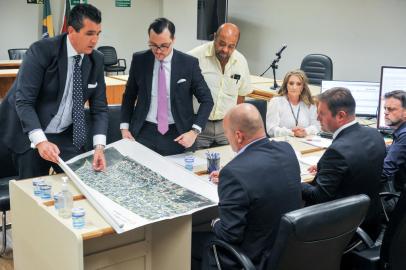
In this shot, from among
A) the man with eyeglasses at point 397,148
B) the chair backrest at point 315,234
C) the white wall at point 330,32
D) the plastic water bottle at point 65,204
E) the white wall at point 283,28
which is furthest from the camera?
the white wall at point 283,28

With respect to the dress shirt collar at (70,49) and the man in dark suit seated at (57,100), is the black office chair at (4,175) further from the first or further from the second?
the dress shirt collar at (70,49)

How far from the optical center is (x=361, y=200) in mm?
2021

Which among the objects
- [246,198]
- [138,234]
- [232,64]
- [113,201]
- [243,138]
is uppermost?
[232,64]

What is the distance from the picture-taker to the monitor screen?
408 cm

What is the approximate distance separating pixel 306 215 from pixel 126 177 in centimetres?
115

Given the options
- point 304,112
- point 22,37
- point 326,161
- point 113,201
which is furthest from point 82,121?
point 22,37

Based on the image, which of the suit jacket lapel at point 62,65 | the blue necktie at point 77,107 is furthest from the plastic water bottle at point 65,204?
the suit jacket lapel at point 62,65

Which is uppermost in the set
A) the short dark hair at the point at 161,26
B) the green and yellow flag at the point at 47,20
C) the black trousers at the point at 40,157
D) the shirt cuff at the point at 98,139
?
the green and yellow flag at the point at 47,20

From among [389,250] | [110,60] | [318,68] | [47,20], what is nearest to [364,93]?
[318,68]

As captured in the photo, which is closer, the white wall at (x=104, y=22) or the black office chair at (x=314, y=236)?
the black office chair at (x=314, y=236)

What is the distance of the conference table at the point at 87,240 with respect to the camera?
7.09 feet

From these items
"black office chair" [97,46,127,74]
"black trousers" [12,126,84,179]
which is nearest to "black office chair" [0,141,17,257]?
"black trousers" [12,126,84,179]

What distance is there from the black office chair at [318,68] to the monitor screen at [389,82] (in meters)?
2.31

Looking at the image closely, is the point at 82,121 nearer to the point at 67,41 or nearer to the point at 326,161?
the point at 67,41
